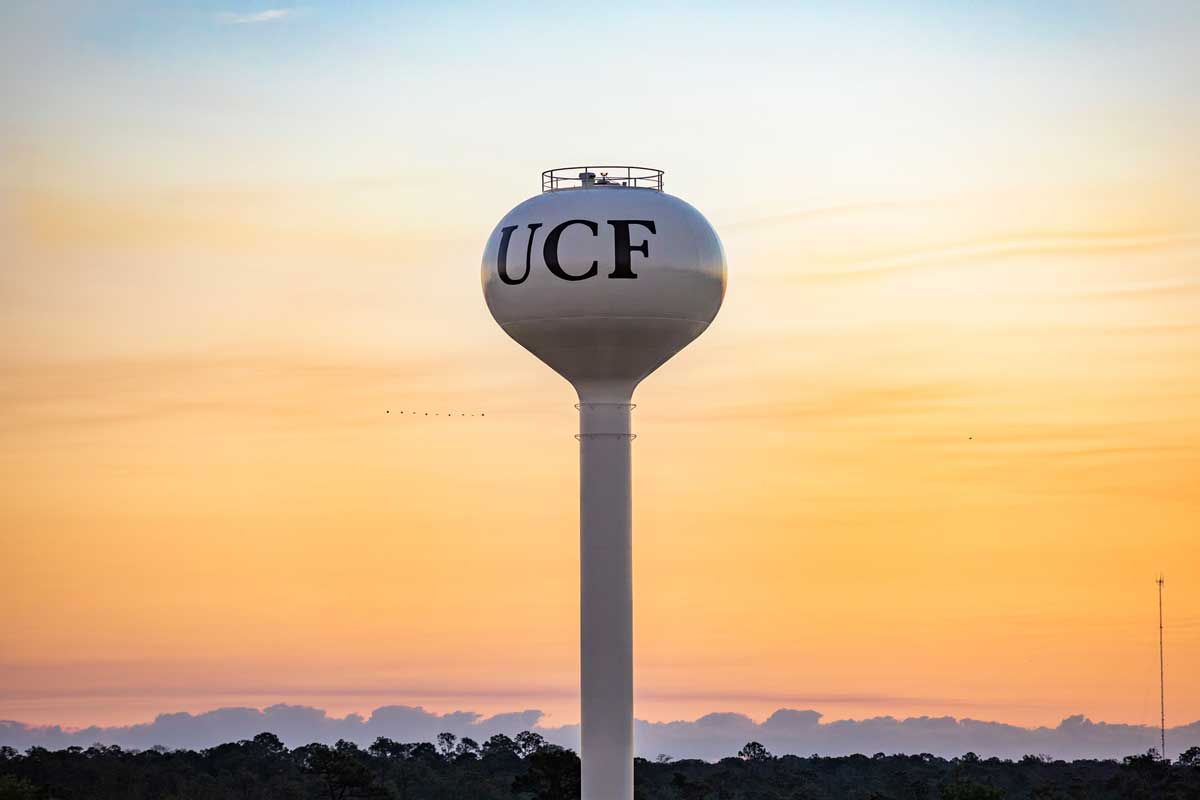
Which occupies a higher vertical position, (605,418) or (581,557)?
(605,418)

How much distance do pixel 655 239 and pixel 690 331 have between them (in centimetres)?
235

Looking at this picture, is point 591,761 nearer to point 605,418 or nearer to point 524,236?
point 605,418

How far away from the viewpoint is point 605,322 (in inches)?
1544

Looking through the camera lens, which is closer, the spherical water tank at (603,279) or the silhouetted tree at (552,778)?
Answer: the spherical water tank at (603,279)

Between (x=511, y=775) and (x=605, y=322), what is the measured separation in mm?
Result: 52902

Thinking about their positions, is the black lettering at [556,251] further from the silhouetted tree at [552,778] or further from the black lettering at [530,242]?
the silhouetted tree at [552,778]

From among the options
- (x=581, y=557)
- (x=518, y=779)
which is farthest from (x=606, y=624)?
(x=518, y=779)

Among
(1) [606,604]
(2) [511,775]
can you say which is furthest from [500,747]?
(1) [606,604]

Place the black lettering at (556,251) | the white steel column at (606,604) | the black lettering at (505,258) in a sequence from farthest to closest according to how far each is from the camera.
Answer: the white steel column at (606,604) < the black lettering at (505,258) < the black lettering at (556,251)

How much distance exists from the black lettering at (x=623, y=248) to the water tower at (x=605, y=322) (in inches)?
0.8

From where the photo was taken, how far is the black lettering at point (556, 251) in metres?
38.9

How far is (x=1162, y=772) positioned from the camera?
278 ft

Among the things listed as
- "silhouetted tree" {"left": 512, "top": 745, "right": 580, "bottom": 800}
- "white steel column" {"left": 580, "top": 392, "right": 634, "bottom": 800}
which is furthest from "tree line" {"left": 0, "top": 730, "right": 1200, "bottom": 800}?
"white steel column" {"left": 580, "top": 392, "right": 634, "bottom": 800}

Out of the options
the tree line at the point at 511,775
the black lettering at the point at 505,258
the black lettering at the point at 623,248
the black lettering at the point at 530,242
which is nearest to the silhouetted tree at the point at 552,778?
the tree line at the point at 511,775
